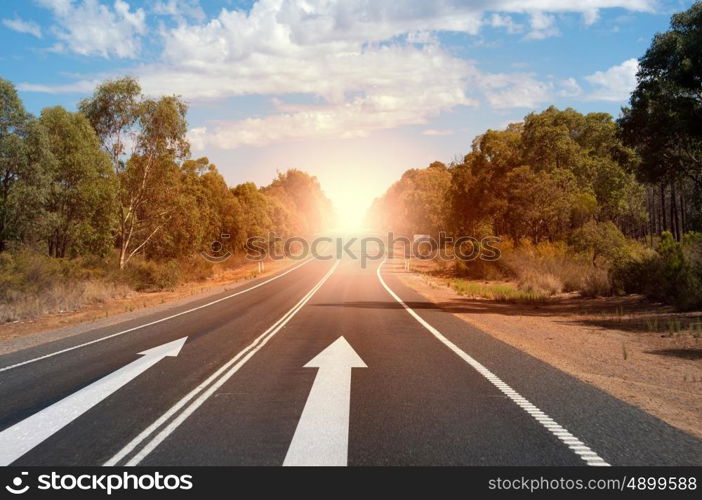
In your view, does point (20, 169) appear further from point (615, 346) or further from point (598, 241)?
point (598, 241)

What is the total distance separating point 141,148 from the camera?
114 feet

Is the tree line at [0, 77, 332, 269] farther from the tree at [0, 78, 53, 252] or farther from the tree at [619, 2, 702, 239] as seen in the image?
the tree at [619, 2, 702, 239]

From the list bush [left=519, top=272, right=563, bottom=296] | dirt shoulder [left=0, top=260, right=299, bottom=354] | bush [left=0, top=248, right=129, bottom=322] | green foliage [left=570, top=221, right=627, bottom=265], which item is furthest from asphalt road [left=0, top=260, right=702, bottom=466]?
green foliage [left=570, top=221, right=627, bottom=265]

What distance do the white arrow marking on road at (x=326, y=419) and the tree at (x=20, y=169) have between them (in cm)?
1748

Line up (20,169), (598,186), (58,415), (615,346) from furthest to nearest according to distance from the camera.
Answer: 1. (598,186)
2. (20,169)
3. (615,346)
4. (58,415)

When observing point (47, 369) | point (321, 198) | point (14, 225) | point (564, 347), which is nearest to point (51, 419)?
point (47, 369)

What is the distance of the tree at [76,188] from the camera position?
84.1 feet

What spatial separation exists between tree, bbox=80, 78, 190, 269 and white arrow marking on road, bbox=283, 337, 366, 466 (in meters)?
27.4

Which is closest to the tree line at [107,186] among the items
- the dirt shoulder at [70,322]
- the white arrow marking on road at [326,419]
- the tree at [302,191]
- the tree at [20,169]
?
the tree at [20,169]

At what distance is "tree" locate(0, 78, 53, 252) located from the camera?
21359mm

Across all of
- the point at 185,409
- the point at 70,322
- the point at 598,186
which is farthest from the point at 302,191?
the point at 185,409

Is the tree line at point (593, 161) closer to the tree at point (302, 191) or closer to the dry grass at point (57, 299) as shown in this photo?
the dry grass at point (57, 299)

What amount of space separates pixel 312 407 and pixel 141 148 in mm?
31790
